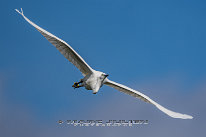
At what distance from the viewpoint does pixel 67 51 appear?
24609 mm

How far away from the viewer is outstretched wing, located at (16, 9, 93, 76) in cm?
2402

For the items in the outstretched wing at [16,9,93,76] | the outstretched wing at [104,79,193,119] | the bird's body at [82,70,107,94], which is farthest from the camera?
the outstretched wing at [104,79,193,119]

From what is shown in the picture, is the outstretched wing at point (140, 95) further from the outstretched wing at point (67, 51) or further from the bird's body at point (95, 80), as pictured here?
the outstretched wing at point (67, 51)

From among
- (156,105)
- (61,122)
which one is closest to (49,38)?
(61,122)

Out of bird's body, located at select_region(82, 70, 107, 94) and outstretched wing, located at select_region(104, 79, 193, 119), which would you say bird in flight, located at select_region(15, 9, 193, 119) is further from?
outstretched wing, located at select_region(104, 79, 193, 119)

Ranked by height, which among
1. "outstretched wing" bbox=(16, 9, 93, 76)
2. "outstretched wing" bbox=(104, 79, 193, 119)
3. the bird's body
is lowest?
the bird's body

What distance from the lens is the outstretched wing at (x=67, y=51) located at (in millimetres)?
24016

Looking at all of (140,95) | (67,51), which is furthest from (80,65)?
(140,95)

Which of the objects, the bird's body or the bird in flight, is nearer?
the bird in flight

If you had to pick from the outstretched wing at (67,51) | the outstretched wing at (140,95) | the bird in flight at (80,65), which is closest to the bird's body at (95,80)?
the bird in flight at (80,65)

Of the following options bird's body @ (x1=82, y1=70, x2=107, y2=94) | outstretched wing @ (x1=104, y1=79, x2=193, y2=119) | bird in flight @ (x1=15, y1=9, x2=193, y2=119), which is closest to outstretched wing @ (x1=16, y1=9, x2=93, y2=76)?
bird in flight @ (x1=15, y1=9, x2=193, y2=119)

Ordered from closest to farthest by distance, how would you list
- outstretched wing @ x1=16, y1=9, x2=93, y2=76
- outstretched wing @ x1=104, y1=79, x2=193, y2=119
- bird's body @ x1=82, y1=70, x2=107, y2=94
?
1. outstretched wing @ x1=16, y1=9, x2=93, y2=76
2. bird's body @ x1=82, y1=70, x2=107, y2=94
3. outstretched wing @ x1=104, y1=79, x2=193, y2=119

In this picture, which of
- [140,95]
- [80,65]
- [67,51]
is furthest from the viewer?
[140,95]

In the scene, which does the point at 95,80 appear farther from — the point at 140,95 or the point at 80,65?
the point at 140,95
